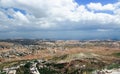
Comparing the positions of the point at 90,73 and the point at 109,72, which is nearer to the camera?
the point at 109,72
